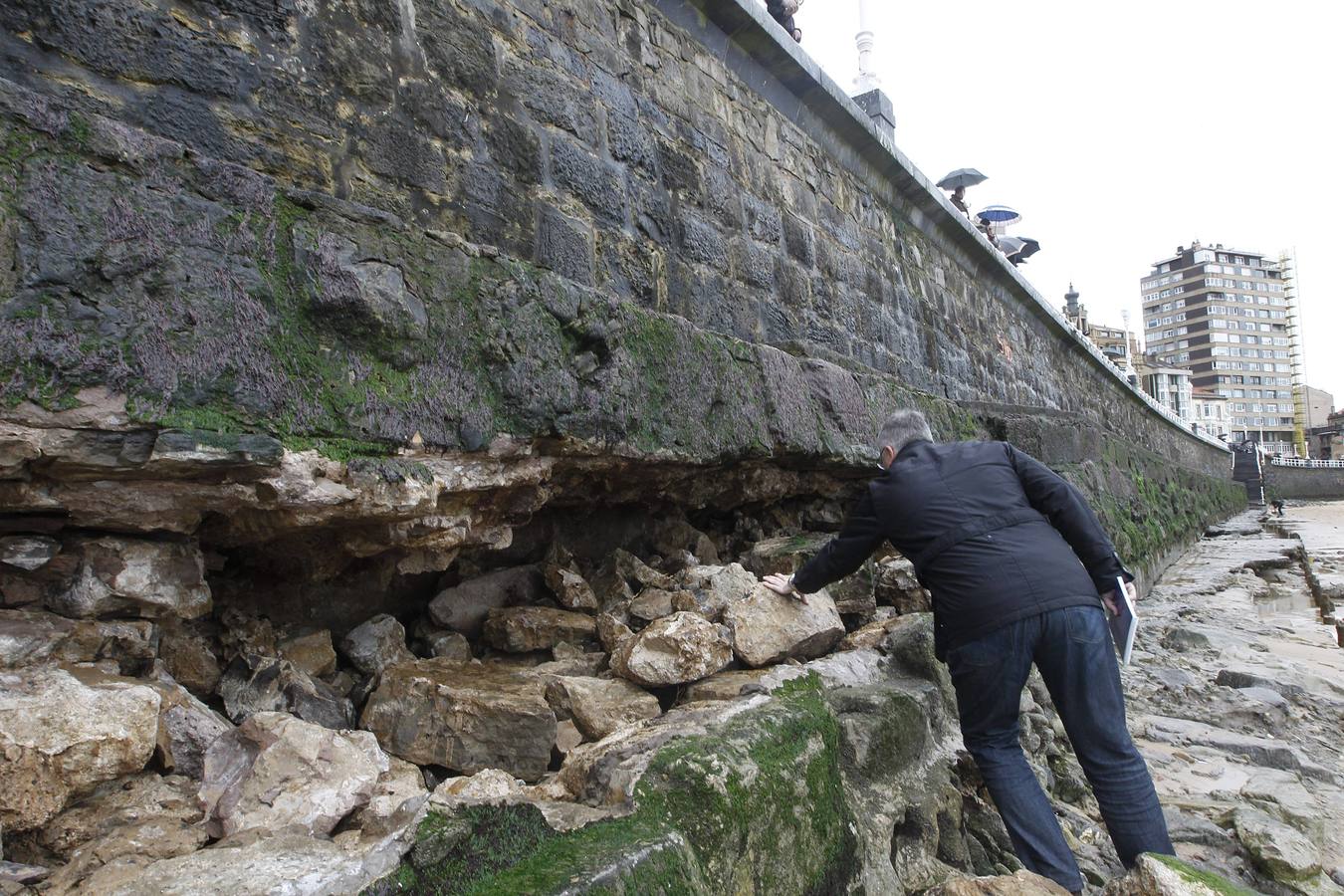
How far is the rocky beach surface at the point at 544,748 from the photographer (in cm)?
123

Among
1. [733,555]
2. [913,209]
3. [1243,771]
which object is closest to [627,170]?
[733,555]

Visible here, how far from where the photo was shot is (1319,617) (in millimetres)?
7027

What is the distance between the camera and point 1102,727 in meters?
2.28

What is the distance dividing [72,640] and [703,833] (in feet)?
3.93

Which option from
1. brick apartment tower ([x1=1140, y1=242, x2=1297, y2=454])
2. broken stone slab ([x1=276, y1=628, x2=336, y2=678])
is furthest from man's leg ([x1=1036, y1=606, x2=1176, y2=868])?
brick apartment tower ([x1=1140, y1=242, x2=1297, y2=454])

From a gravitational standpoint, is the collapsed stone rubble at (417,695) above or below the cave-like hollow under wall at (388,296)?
below

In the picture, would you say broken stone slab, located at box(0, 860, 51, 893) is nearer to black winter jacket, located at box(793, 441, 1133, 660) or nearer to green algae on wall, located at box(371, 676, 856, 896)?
green algae on wall, located at box(371, 676, 856, 896)

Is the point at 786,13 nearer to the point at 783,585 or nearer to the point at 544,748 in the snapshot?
the point at 783,585

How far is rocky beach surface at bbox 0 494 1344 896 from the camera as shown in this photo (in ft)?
4.02

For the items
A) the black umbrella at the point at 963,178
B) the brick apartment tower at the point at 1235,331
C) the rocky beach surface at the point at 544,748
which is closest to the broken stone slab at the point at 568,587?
the rocky beach surface at the point at 544,748

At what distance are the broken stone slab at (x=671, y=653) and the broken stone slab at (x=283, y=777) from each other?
68 centimetres

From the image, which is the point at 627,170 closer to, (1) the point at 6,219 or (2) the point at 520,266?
(2) the point at 520,266

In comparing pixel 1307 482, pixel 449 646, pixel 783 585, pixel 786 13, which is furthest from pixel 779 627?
pixel 1307 482

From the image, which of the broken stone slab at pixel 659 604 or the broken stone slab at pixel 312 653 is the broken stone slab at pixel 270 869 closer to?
the broken stone slab at pixel 312 653
